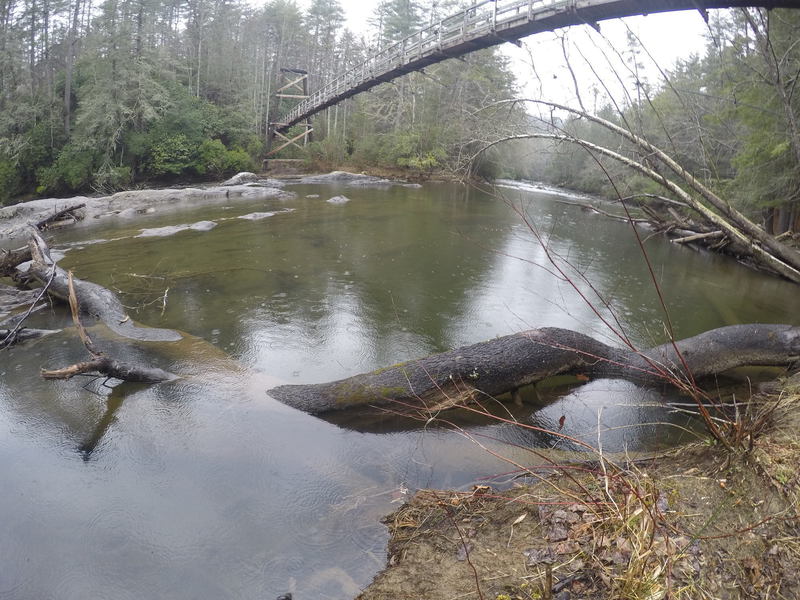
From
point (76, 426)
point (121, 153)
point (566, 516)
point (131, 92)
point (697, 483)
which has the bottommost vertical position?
point (76, 426)

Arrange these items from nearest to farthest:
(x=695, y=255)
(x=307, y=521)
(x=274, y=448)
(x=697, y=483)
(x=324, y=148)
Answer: (x=697, y=483), (x=307, y=521), (x=274, y=448), (x=695, y=255), (x=324, y=148)

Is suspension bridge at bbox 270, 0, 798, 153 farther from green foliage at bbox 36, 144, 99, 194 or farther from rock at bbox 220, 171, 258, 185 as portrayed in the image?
green foliage at bbox 36, 144, 99, 194

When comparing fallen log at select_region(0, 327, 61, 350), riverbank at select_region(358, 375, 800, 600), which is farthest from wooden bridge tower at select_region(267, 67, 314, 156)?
riverbank at select_region(358, 375, 800, 600)

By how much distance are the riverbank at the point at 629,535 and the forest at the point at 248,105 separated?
7.39 ft

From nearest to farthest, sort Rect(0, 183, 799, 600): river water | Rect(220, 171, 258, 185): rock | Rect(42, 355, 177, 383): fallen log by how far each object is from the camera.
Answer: Rect(0, 183, 799, 600): river water < Rect(42, 355, 177, 383): fallen log < Rect(220, 171, 258, 185): rock

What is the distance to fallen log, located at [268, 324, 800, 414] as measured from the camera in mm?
4273

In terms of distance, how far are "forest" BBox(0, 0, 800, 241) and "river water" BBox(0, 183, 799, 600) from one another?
2.57 m

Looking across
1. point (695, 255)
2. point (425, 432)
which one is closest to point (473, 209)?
point (695, 255)

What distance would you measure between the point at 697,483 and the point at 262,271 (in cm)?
779

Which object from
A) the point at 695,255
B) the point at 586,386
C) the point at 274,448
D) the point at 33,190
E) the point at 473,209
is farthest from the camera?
the point at 33,190

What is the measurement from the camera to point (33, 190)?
19.9 m

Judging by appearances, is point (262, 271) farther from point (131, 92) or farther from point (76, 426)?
point (131, 92)

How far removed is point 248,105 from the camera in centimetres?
2906

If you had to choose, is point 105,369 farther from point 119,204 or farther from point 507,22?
point 119,204
